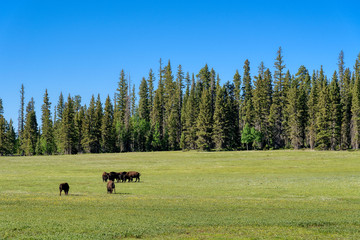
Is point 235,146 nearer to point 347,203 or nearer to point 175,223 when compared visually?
point 347,203

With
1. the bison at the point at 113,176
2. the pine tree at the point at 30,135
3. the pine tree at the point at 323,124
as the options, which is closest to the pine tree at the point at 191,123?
the pine tree at the point at 323,124

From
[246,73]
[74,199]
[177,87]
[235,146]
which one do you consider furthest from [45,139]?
[74,199]

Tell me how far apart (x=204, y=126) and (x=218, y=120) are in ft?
13.9

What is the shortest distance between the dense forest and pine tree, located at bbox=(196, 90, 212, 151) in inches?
11.0

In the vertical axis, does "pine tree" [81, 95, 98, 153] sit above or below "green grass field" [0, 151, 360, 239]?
above

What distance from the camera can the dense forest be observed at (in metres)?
87.6

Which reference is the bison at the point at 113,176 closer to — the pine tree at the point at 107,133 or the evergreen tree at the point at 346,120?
the evergreen tree at the point at 346,120

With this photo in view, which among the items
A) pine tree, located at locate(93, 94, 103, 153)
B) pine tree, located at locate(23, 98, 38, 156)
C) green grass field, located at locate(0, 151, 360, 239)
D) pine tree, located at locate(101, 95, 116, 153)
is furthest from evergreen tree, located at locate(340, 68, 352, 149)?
pine tree, located at locate(23, 98, 38, 156)

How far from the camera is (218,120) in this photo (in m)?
97.6

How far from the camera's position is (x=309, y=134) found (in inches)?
3531

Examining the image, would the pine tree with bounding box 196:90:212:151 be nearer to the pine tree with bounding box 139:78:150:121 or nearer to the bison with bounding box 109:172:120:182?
the pine tree with bounding box 139:78:150:121

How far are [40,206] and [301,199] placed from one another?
17065 millimetres

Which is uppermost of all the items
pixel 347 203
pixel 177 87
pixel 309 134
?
pixel 177 87

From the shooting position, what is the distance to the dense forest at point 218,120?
87.6 m
